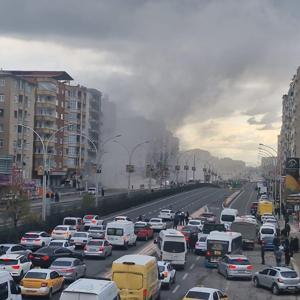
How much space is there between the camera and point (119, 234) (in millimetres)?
52438

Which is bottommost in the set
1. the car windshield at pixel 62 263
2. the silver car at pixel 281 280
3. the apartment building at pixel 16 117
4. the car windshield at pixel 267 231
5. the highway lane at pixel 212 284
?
the highway lane at pixel 212 284

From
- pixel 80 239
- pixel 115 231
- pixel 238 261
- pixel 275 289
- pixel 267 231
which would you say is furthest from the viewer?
pixel 267 231

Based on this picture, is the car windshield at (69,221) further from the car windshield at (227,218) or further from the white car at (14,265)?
the white car at (14,265)

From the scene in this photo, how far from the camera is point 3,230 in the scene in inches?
1925

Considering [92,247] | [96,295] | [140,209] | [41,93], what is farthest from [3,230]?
[41,93]

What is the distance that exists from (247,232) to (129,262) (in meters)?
30.4

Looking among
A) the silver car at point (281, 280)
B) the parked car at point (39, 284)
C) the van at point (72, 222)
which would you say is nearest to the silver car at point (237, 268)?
the silver car at point (281, 280)

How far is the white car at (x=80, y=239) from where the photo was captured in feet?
167

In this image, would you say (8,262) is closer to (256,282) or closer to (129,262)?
(129,262)

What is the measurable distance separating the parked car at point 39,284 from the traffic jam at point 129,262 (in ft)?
0.14

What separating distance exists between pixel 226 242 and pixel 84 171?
112975mm

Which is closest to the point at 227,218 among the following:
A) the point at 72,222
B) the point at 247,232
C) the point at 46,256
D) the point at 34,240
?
the point at 247,232

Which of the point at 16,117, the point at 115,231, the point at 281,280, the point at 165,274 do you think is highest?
the point at 16,117

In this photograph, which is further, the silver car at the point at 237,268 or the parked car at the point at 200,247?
the parked car at the point at 200,247
